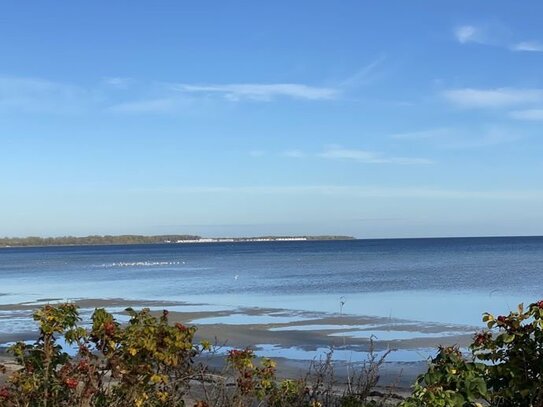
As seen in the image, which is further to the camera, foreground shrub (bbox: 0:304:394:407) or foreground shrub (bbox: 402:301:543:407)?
foreground shrub (bbox: 0:304:394:407)

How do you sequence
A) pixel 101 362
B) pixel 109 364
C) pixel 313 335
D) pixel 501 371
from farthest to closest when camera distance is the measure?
pixel 313 335
pixel 101 362
pixel 109 364
pixel 501 371

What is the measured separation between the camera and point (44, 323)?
451 centimetres

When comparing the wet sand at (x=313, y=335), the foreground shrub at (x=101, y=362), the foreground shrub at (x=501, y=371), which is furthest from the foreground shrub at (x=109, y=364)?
the wet sand at (x=313, y=335)

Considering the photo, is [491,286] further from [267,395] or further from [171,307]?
[267,395]

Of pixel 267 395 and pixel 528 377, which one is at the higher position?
pixel 528 377

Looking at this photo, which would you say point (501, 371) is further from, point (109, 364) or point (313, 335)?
point (313, 335)

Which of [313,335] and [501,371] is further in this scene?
[313,335]

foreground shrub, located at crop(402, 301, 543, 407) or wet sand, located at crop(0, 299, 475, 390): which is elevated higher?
foreground shrub, located at crop(402, 301, 543, 407)

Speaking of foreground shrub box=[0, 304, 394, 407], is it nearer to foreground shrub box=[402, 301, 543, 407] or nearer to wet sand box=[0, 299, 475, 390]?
foreground shrub box=[402, 301, 543, 407]

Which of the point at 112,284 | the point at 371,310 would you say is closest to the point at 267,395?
the point at 371,310

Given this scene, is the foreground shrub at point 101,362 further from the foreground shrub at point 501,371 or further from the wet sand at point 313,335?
the wet sand at point 313,335

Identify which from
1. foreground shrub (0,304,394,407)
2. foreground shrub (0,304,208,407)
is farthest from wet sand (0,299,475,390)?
foreground shrub (0,304,208,407)

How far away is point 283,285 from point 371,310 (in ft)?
47.2

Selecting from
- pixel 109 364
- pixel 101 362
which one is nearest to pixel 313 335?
pixel 101 362
